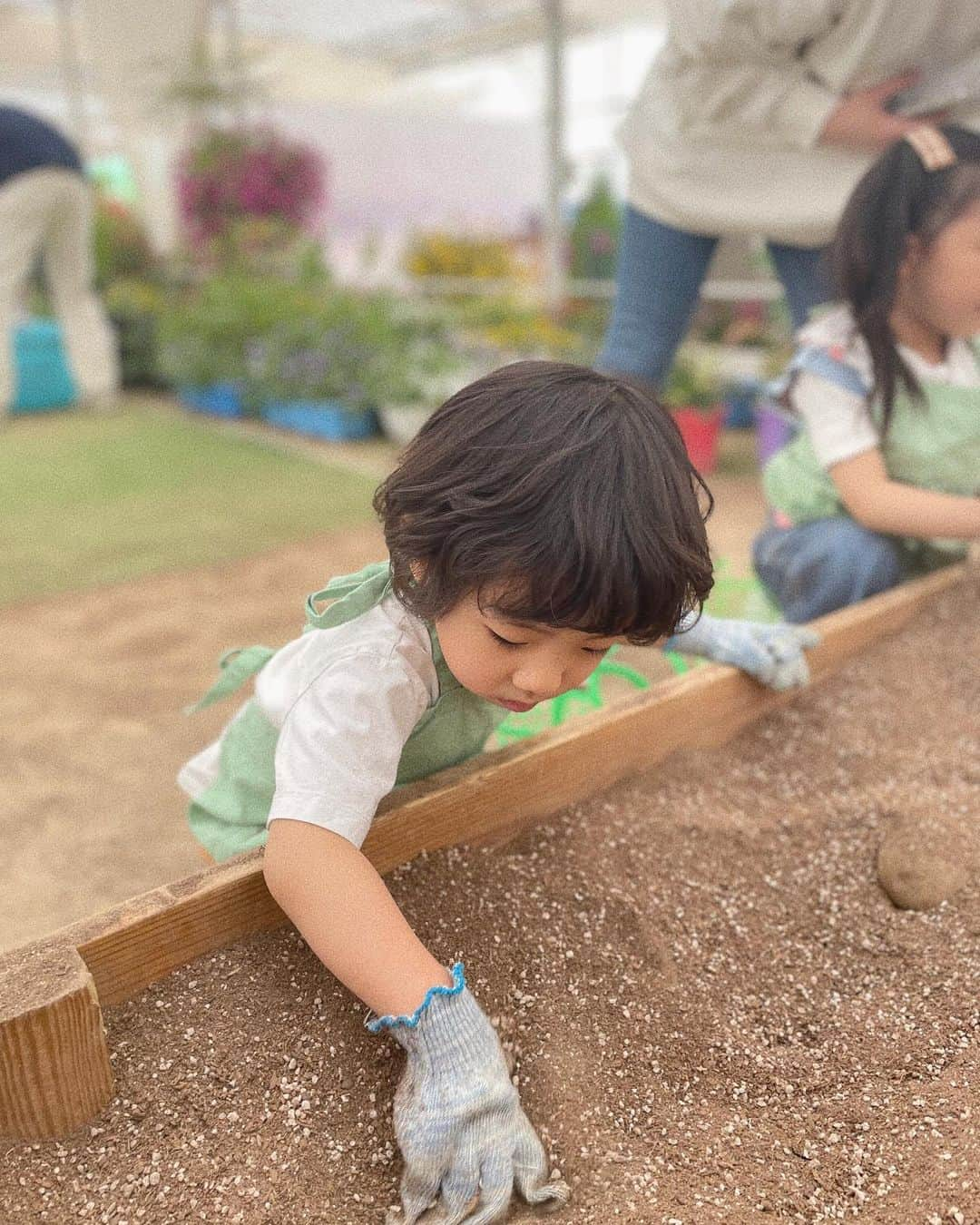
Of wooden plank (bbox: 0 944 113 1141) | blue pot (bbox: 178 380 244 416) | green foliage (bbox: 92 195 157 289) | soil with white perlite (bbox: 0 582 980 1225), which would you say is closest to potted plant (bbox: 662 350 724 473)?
blue pot (bbox: 178 380 244 416)

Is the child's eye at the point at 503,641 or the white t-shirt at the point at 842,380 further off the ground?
the child's eye at the point at 503,641

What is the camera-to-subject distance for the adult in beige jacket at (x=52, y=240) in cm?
476

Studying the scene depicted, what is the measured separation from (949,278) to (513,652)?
1.09 meters

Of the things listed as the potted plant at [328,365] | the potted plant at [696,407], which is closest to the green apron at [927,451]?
the potted plant at [696,407]

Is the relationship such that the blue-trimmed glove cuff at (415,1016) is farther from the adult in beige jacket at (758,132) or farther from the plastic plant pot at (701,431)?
the plastic plant pot at (701,431)

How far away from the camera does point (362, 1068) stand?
93cm

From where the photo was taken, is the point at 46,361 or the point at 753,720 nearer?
the point at 753,720

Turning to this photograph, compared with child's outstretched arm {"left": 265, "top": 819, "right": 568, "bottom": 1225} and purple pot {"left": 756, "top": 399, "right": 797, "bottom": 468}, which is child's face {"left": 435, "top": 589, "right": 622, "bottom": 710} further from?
purple pot {"left": 756, "top": 399, "right": 797, "bottom": 468}

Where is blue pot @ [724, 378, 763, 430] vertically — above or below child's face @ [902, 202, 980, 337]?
below

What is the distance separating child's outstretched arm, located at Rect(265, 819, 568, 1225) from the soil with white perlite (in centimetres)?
4

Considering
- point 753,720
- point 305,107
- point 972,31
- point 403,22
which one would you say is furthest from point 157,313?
point 753,720

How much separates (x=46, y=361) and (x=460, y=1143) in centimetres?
586

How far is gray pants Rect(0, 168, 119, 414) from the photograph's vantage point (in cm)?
486

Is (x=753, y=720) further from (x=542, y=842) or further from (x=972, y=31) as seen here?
(x=972, y=31)
